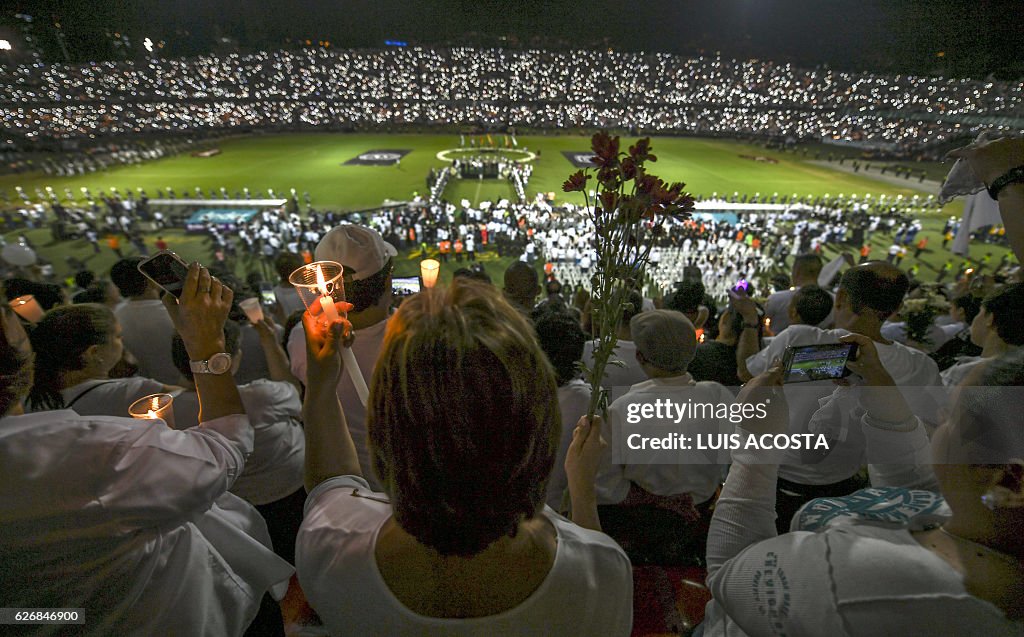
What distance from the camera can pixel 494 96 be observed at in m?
76.6

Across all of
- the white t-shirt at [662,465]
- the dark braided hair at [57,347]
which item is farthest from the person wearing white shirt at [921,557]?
the dark braided hair at [57,347]

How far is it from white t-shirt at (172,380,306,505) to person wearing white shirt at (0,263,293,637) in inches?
28.7

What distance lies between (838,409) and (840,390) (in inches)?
5.1

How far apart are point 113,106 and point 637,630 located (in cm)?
8794

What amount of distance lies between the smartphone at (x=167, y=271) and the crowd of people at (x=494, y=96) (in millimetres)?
61555

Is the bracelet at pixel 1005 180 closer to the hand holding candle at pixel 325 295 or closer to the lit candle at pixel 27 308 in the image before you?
the hand holding candle at pixel 325 295

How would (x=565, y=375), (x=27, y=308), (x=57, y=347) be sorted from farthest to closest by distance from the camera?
1. (x=27, y=308)
2. (x=565, y=375)
3. (x=57, y=347)

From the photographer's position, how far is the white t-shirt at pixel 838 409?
239 centimetres

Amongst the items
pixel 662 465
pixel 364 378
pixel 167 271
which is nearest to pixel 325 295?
pixel 167 271

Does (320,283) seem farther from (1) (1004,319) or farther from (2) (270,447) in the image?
(1) (1004,319)

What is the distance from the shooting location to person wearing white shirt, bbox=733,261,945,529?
8.00 feet

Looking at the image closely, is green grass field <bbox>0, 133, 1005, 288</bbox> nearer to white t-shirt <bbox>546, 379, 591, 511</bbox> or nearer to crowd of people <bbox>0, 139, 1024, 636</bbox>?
white t-shirt <bbox>546, 379, 591, 511</bbox>

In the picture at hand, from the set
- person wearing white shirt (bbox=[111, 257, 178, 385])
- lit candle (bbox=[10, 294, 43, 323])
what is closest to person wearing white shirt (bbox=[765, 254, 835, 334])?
person wearing white shirt (bbox=[111, 257, 178, 385])

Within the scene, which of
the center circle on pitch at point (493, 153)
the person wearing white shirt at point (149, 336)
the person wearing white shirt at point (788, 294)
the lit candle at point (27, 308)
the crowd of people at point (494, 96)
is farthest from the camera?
the crowd of people at point (494, 96)
